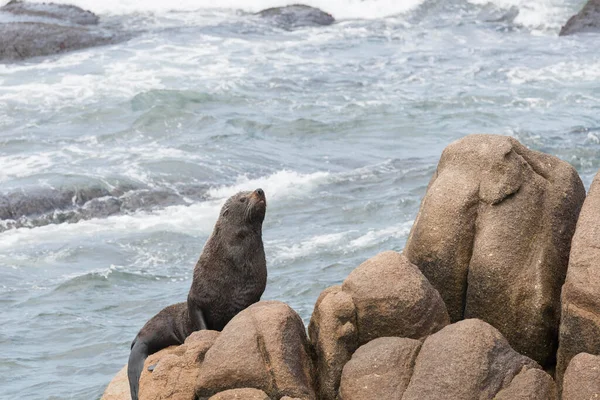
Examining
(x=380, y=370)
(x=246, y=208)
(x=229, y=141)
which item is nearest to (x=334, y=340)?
(x=380, y=370)

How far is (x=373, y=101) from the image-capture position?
22.7 metres

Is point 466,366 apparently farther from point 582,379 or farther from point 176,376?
point 176,376

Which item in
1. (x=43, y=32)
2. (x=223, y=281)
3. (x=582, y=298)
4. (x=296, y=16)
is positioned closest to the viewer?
(x=582, y=298)

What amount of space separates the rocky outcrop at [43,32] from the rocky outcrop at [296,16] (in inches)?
210

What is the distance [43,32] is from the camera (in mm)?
28719

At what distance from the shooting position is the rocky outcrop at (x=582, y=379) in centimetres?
585

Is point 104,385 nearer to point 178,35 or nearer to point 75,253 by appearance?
point 75,253

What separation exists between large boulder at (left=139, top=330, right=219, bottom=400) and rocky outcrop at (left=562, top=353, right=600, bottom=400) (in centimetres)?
230

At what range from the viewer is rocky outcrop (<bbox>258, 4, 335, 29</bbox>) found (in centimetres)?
3272

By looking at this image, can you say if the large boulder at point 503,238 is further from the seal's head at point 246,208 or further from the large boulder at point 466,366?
the seal's head at point 246,208

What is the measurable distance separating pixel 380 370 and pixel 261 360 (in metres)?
0.74

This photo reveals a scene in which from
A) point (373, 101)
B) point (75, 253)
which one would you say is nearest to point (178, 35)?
point (373, 101)

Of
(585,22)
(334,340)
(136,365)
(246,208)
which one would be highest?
(246,208)

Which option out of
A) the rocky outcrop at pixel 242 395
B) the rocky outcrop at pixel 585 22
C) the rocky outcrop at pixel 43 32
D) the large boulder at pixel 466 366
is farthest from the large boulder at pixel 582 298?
the rocky outcrop at pixel 585 22
